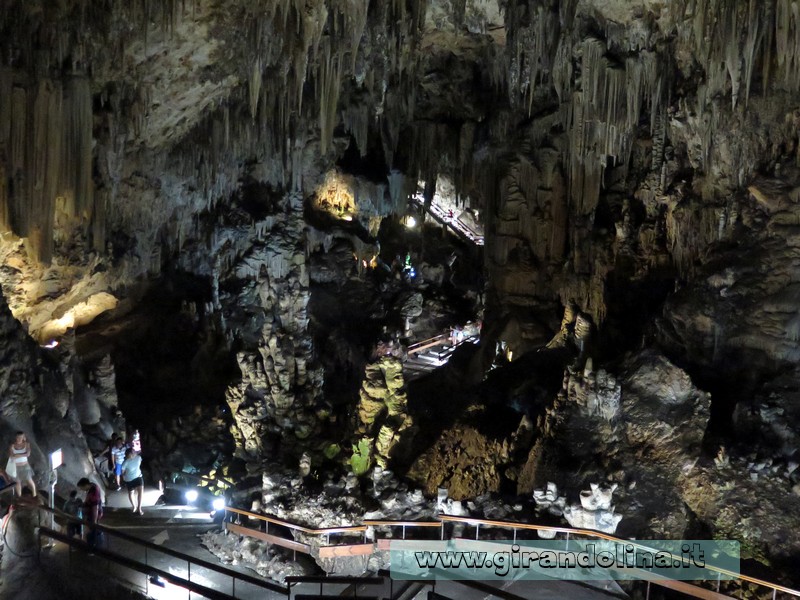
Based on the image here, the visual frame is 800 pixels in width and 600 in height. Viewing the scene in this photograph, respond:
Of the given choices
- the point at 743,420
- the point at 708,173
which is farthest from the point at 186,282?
the point at 743,420

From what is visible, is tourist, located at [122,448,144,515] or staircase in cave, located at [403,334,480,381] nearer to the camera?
tourist, located at [122,448,144,515]

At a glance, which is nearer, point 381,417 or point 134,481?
point 134,481

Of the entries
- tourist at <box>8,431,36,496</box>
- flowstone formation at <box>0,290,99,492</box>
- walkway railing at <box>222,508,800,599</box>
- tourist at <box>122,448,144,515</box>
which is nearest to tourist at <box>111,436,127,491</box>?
flowstone formation at <box>0,290,99,492</box>

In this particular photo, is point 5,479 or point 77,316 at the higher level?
point 77,316

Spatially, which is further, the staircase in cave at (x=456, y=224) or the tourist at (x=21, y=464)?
the staircase in cave at (x=456, y=224)

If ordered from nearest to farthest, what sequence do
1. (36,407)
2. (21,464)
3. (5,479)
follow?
(5,479) → (21,464) → (36,407)

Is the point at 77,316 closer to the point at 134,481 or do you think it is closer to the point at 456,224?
the point at 134,481

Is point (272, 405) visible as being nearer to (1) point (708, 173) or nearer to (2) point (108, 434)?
(2) point (108, 434)

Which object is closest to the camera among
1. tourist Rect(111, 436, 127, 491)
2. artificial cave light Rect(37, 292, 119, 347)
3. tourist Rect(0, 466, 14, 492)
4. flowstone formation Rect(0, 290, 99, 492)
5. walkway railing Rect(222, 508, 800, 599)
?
walkway railing Rect(222, 508, 800, 599)

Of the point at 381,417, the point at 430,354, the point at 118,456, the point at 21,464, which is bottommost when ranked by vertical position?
the point at 118,456

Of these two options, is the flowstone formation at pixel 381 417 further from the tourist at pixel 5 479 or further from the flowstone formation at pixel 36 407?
the tourist at pixel 5 479

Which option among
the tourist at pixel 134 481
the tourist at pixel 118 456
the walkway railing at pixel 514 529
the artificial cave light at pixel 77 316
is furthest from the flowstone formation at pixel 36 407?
the artificial cave light at pixel 77 316

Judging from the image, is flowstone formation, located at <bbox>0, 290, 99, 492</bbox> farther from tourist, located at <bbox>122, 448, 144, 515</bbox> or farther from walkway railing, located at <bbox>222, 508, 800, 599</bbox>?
walkway railing, located at <bbox>222, 508, 800, 599</bbox>

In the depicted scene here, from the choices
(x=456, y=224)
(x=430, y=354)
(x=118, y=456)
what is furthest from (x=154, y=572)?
(x=456, y=224)
